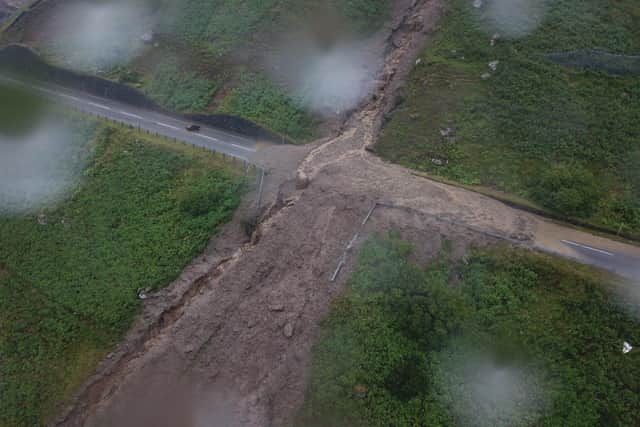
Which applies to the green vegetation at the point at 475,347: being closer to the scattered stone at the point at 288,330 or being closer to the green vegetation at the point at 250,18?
the scattered stone at the point at 288,330

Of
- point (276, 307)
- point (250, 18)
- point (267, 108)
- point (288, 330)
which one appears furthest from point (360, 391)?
point (250, 18)

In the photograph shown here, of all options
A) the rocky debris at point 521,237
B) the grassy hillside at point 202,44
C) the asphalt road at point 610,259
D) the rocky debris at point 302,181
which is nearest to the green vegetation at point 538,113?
the asphalt road at point 610,259

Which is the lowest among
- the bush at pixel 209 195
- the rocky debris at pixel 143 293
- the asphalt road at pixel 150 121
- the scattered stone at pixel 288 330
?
the rocky debris at pixel 143 293

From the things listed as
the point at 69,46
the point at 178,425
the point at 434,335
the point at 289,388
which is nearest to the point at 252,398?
the point at 289,388

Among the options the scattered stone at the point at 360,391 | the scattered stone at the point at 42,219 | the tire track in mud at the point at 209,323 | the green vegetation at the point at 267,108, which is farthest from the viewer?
the green vegetation at the point at 267,108

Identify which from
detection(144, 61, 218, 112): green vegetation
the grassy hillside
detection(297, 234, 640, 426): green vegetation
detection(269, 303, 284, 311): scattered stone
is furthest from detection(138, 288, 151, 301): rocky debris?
detection(144, 61, 218, 112): green vegetation

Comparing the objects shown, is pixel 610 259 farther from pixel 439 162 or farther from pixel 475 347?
pixel 439 162

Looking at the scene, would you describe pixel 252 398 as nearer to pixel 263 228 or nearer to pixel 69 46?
pixel 263 228
